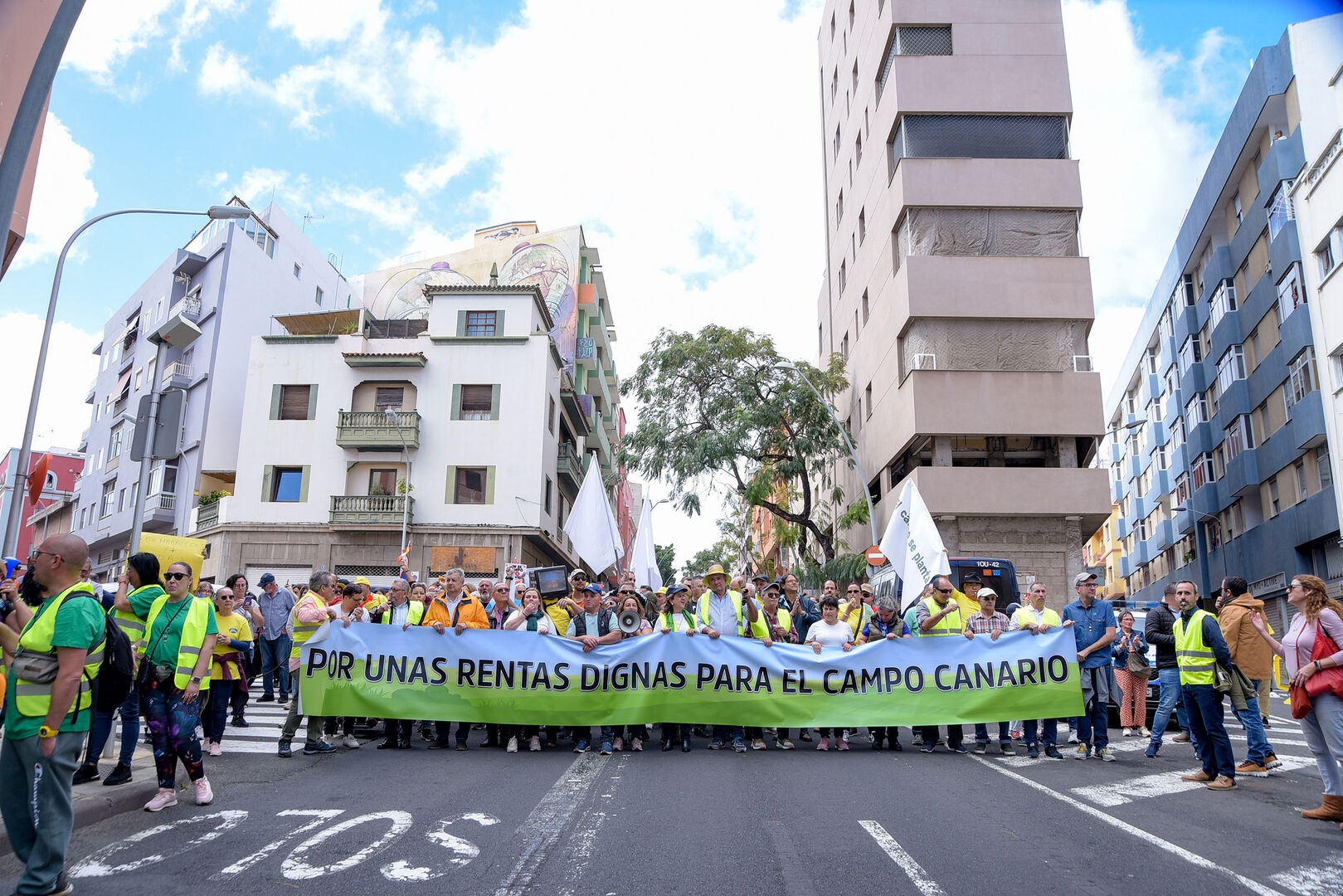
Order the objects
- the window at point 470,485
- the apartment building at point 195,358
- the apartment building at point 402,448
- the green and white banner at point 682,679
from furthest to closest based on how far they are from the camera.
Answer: the apartment building at point 195,358 → the window at point 470,485 → the apartment building at point 402,448 → the green and white banner at point 682,679

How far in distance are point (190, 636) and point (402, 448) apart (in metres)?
32.0

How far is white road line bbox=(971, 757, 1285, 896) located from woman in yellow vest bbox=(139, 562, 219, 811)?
21.9ft

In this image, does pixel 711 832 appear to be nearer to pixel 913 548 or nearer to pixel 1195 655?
pixel 1195 655

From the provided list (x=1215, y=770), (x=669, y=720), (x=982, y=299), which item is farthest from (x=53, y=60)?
(x=982, y=299)

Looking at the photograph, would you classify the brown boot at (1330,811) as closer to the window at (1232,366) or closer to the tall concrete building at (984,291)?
the tall concrete building at (984,291)

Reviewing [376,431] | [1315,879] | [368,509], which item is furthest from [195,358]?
[1315,879]

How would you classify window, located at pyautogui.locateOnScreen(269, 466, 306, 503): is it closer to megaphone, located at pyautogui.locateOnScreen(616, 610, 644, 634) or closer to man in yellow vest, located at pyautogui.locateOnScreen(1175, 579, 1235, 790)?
megaphone, located at pyautogui.locateOnScreen(616, 610, 644, 634)

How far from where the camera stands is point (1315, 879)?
18.3 feet

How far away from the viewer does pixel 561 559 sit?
148ft

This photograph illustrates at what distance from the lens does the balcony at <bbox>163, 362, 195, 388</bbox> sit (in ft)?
146

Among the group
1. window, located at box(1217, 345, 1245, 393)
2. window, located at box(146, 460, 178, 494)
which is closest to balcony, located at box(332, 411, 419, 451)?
window, located at box(146, 460, 178, 494)

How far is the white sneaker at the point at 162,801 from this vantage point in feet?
23.6

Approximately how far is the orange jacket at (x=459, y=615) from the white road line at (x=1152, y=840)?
6.08 metres

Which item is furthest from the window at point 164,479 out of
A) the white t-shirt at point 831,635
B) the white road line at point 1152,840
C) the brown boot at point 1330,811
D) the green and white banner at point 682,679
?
the brown boot at point 1330,811
